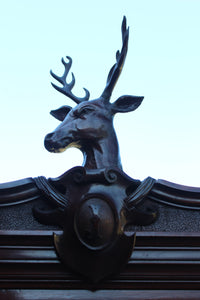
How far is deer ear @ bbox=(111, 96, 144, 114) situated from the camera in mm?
1458

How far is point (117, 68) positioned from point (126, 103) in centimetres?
14

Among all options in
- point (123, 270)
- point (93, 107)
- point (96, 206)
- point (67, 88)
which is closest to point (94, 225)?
point (96, 206)

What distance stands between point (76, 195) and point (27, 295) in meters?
0.31

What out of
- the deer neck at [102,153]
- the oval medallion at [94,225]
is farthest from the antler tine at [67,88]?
the oval medallion at [94,225]

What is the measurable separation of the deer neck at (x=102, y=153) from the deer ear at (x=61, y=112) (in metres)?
0.20

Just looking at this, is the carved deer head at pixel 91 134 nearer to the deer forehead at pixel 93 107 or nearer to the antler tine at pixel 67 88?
the deer forehead at pixel 93 107

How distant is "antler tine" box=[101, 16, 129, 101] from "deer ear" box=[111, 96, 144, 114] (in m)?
0.04

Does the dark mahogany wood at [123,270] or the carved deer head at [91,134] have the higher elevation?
the carved deer head at [91,134]

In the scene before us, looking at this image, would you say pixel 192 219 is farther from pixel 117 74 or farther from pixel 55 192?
pixel 117 74

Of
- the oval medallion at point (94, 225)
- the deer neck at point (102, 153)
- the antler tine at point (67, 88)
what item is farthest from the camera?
the antler tine at point (67, 88)

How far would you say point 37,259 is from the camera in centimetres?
115

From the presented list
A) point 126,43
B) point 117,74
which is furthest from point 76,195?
point 126,43

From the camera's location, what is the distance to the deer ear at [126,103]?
146cm

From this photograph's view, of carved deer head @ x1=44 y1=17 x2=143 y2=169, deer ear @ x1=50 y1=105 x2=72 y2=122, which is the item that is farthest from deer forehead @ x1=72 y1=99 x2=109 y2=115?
deer ear @ x1=50 y1=105 x2=72 y2=122
